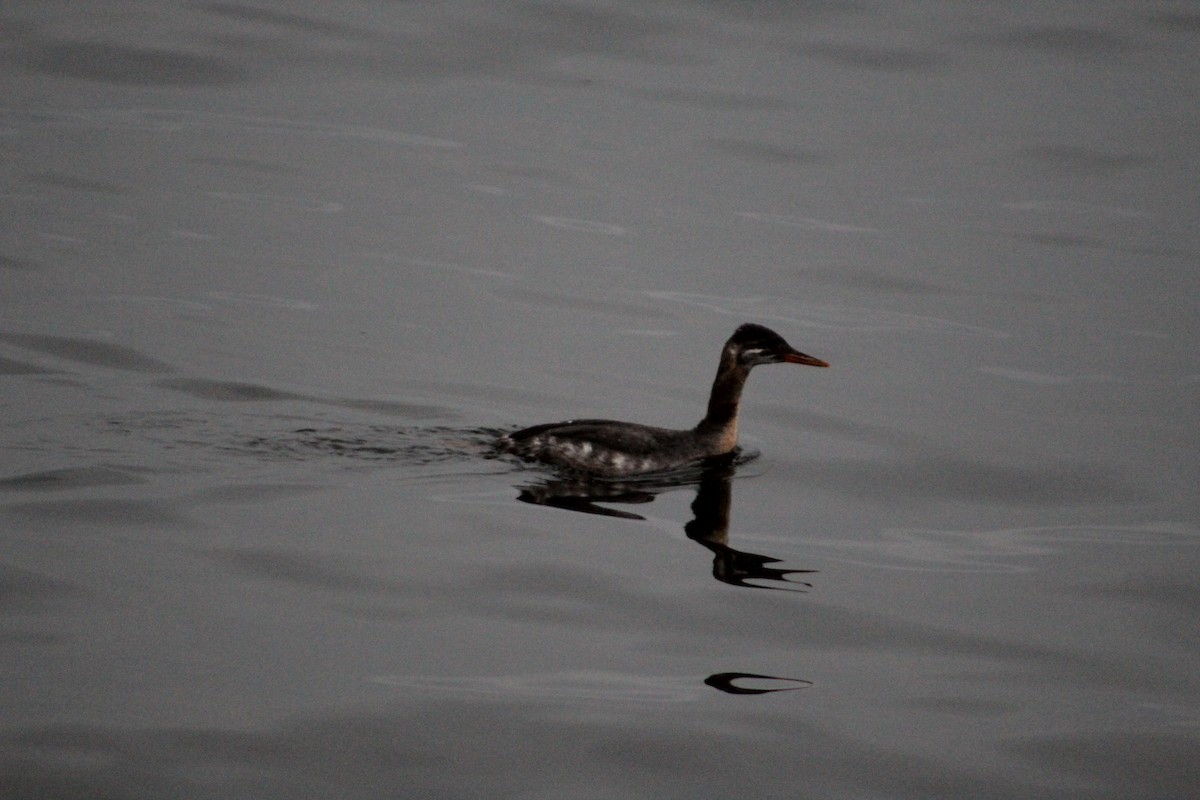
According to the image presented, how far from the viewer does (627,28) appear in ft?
109

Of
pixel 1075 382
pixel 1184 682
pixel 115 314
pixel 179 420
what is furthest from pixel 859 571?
pixel 115 314

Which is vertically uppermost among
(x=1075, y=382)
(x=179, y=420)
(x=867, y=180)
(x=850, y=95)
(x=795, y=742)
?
(x=850, y=95)

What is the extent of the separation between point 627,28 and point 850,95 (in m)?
5.50

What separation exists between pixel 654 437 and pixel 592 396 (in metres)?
2.75

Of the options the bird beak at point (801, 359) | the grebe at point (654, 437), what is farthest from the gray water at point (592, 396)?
the bird beak at point (801, 359)

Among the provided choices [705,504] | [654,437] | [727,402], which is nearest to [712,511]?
[705,504]

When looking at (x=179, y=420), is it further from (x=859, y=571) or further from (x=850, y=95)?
(x=850, y=95)

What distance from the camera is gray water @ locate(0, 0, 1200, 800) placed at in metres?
8.12

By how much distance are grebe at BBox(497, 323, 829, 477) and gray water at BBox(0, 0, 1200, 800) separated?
0.29m

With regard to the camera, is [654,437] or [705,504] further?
[654,437]

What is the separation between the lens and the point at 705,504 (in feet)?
40.7

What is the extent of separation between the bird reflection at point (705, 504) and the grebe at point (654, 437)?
0.16m

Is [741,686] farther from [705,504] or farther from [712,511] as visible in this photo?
[705,504]

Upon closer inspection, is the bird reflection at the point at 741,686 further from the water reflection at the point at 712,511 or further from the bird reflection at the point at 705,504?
the bird reflection at the point at 705,504
